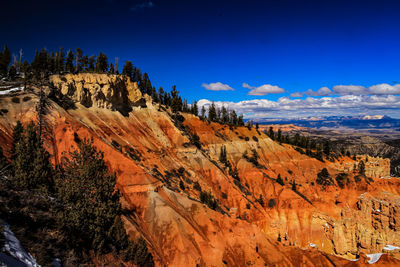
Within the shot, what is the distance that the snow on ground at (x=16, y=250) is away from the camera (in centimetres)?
824

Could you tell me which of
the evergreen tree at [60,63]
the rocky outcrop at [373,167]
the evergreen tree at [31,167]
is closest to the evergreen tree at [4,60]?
the evergreen tree at [60,63]

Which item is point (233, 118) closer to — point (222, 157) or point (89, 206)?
point (222, 157)

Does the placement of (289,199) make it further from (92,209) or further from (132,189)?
(92,209)

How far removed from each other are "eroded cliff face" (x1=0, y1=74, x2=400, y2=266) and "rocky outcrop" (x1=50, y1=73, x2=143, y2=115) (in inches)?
12.6

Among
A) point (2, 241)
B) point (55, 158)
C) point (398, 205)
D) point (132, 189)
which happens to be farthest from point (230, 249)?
point (398, 205)

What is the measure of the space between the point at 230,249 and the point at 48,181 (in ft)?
85.0

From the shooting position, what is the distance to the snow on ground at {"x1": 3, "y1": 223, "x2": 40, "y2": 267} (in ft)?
27.0

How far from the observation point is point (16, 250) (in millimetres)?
8594

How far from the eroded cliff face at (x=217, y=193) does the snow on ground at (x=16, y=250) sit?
17.9m

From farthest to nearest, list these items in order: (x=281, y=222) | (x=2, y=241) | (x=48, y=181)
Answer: (x=281, y=222) → (x=48, y=181) → (x=2, y=241)

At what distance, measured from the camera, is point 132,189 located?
32.9 m

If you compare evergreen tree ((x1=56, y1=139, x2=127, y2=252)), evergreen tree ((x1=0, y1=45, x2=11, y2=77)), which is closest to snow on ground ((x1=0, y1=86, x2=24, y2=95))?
evergreen tree ((x1=0, y1=45, x2=11, y2=77))

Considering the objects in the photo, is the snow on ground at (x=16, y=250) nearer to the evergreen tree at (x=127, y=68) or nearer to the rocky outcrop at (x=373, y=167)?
the evergreen tree at (x=127, y=68)

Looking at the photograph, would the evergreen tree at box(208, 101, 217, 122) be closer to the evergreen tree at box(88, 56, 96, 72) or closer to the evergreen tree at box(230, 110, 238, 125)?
the evergreen tree at box(230, 110, 238, 125)
